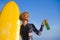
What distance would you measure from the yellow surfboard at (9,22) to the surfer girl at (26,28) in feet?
0.13

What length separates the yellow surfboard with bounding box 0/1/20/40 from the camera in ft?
3.63

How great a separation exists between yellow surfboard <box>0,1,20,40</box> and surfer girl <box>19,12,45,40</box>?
0.13 feet

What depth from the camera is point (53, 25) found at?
1228 millimetres

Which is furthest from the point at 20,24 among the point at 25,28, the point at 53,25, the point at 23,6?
the point at 53,25

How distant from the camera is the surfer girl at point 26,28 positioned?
1.16m

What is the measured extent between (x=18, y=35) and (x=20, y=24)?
0.09 m

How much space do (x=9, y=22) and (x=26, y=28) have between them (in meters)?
0.15

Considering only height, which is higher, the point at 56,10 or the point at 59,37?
the point at 56,10

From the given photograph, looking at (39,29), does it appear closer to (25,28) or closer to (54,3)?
(25,28)

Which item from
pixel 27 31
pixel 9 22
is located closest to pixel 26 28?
pixel 27 31

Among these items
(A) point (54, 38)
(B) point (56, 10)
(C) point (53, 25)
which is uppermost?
(B) point (56, 10)

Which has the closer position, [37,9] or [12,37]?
[12,37]

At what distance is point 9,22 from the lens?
1121 mm

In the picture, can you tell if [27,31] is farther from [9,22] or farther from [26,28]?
[9,22]
